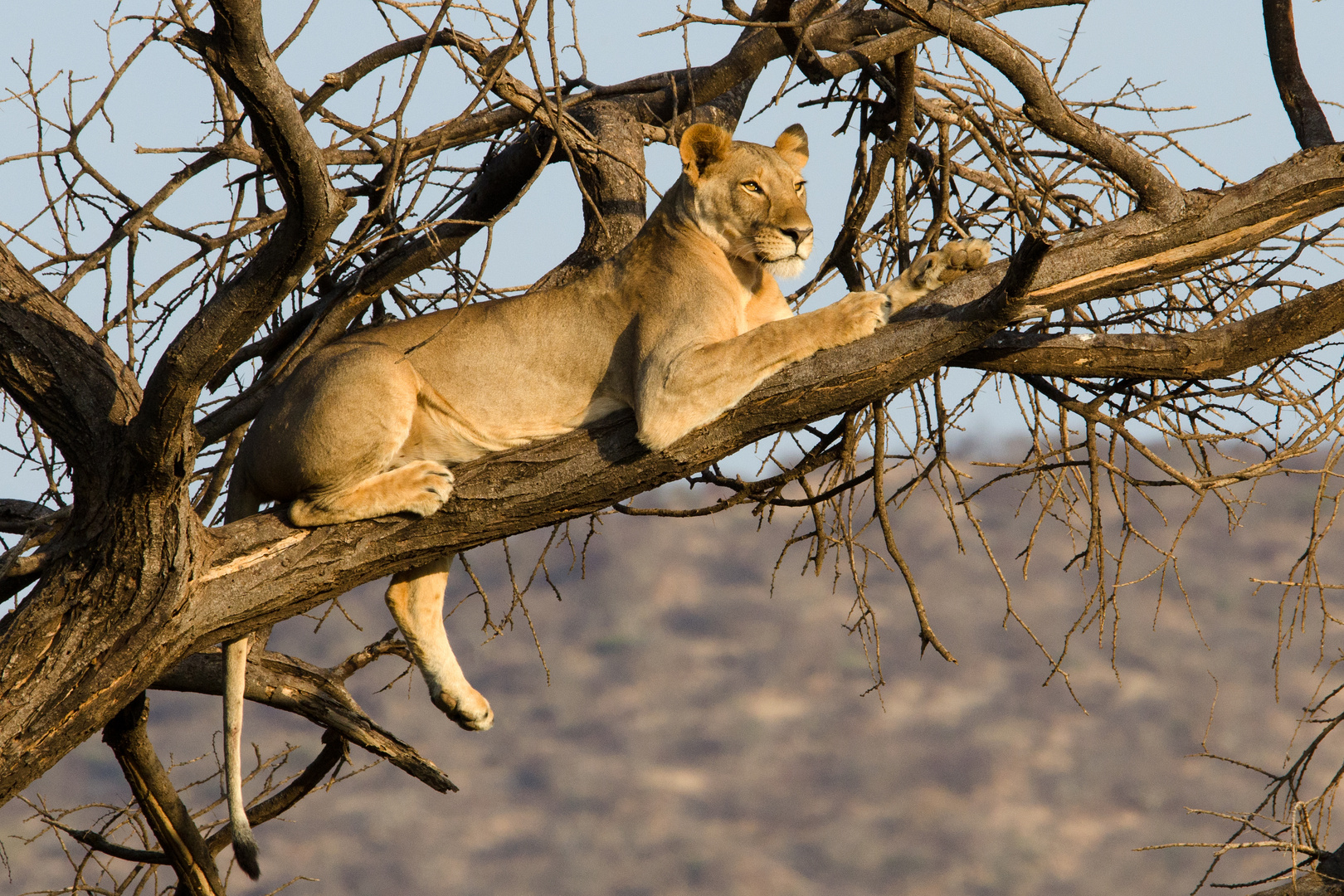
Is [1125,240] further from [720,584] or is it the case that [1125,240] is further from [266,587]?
[720,584]

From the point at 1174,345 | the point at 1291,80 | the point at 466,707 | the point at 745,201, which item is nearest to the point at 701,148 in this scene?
the point at 745,201

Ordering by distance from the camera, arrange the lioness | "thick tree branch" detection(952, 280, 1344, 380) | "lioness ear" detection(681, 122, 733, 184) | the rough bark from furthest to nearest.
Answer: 1. "lioness ear" detection(681, 122, 733, 184)
2. the lioness
3. "thick tree branch" detection(952, 280, 1344, 380)
4. the rough bark

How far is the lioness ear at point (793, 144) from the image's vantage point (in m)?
4.98

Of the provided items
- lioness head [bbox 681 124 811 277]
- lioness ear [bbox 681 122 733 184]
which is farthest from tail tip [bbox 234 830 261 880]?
lioness ear [bbox 681 122 733 184]

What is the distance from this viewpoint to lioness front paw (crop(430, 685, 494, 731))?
16.2ft

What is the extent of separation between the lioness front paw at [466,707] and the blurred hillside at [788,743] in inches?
1250

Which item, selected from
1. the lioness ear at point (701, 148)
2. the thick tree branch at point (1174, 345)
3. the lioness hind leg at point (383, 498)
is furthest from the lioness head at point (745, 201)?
the lioness hind leg at point (383, 498)

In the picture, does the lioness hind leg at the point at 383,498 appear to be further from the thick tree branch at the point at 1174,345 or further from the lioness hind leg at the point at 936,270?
the thick tree branch at the point at 1174,345

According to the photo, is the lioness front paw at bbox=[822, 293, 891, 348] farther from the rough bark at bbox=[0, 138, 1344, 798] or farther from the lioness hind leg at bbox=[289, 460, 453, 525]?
the lioness hind leg at bbox=[289, 460, 453, 525]

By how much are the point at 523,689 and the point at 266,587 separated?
4243 centimetres

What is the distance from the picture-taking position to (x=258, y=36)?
263 centimetres

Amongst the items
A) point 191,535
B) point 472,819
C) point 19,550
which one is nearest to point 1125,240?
point 191,535

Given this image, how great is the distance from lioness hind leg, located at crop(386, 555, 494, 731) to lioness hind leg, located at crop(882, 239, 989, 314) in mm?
2077

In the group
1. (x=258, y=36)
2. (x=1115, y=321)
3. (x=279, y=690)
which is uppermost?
(x=258, y=36)
